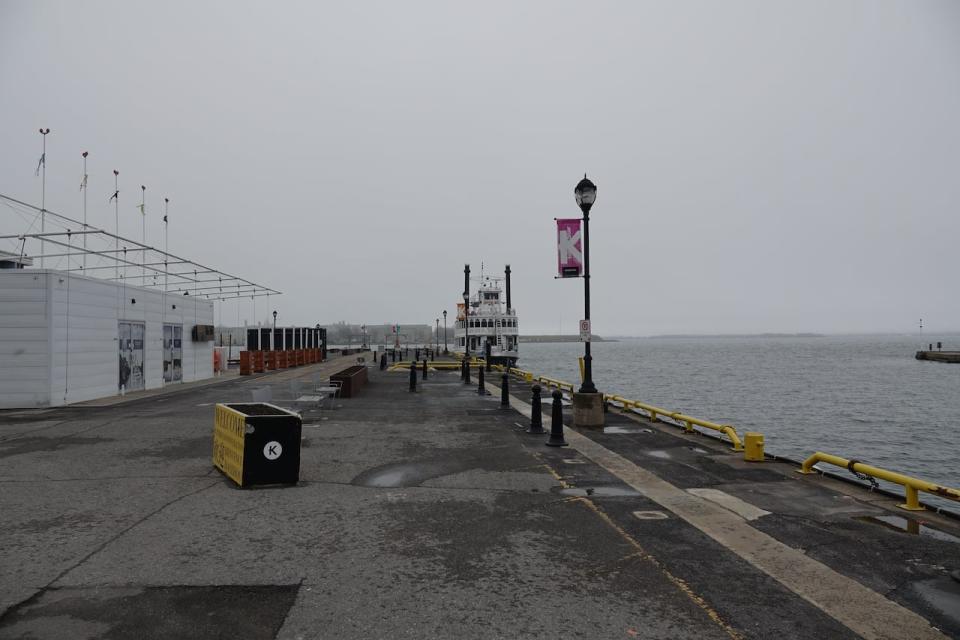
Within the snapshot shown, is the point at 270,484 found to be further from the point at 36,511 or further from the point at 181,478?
the point at 36,511

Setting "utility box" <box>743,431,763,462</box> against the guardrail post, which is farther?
"utility box" <box>743,431,763,462</box>

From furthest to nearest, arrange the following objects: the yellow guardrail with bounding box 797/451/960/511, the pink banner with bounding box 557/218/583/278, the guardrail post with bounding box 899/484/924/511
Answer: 1. the pink banner with bounding box 557/218/583/278
2. the guardrail post with bounding box 899/484/924/511
3. the yellow guardrail with bounding box 797/451/960/511

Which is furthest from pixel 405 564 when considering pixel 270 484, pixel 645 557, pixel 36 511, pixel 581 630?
pixel 36 511

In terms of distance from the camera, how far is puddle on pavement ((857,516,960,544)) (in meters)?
6.26

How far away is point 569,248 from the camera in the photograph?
14.5m

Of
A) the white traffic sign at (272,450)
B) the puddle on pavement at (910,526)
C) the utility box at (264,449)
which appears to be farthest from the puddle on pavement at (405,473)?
the puddle on pavement at (910,526)

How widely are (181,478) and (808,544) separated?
8455 millimetres

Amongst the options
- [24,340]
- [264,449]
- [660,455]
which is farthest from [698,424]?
[24,340]

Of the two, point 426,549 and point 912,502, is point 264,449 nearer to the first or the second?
point 426,549

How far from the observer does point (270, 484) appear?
325 inches

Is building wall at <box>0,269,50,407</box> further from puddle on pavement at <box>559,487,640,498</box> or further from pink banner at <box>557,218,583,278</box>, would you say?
puddle on pavement at <box>559,487,640,498</box>

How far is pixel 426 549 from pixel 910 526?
18.4ft

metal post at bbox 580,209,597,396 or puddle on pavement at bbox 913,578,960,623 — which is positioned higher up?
metal post at bbox 580,209,597,396

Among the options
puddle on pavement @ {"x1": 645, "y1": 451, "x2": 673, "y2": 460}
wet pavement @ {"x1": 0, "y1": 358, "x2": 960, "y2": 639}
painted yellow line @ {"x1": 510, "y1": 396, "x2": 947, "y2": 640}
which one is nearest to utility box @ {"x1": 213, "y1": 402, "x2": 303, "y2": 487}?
wet pavement @ {"x1": 0, "y1": 358, "x2": 960, "y2": 639}
